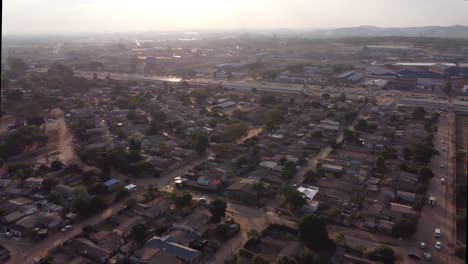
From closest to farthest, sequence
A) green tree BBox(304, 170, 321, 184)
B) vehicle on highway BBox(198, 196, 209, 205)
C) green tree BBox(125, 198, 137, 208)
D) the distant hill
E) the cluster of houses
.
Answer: the cluster of houses < green tree BBox(125, 198, 137, 208) < vehicle on highway BBox(198, 196, 209, 205) < green tree BBox(304, 170, 321, 184) < the distant hill

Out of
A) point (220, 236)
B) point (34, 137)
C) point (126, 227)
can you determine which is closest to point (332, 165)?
point (220, 236)

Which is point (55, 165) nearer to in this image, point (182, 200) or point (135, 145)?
point (135, 145)

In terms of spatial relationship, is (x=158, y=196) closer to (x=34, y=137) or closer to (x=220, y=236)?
(x=220, y=236)

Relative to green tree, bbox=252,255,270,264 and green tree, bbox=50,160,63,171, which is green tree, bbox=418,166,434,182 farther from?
green tree, bbox=50,160,63,171

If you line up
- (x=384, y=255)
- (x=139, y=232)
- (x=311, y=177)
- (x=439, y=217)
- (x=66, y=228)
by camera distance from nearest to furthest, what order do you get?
1. (x=384, y=255)
2. (x=139, y=232)
3. (x=66, y=228)
4. (x=439, y=217)
5. (x=311, y=177)

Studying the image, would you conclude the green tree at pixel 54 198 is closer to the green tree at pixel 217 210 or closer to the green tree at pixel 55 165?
the green tree at pixel 55 165

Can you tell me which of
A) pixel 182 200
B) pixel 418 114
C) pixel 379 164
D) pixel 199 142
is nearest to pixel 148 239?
pixel 182 200

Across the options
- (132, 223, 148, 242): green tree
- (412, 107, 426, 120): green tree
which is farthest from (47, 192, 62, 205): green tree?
(412, 107, 426, 120): green tree
